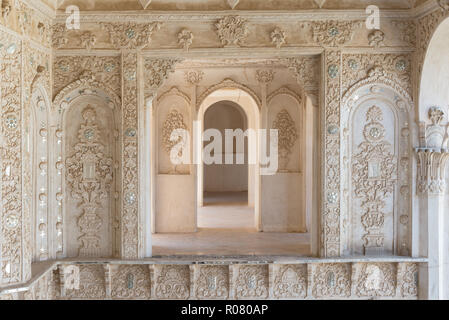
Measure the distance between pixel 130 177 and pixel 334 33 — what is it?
133 inches

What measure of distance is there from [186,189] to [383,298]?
3.84 m

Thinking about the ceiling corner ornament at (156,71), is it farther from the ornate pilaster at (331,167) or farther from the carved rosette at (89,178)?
the ornate pilaster at (331,167)

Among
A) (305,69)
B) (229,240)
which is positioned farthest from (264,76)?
(229,240)

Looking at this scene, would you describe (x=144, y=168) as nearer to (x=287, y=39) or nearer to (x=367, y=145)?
(x=287, y=39)

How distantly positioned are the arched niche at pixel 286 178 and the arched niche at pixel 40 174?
3.82 metres

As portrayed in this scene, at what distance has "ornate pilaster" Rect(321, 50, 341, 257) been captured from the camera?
246 inches

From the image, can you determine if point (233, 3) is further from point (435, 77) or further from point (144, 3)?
point (435, 77)

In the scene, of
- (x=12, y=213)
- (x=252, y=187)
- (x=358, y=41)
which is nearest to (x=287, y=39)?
(x=358, y=41)

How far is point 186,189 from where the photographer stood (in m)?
8.45

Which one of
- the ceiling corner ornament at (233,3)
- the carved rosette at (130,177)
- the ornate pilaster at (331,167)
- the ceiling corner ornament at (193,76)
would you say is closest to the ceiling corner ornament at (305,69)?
the ornate pilaster at (331,167)

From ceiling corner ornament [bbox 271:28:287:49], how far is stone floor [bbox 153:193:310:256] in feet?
9.57

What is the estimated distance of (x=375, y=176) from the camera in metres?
6.41

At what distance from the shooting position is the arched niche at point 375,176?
638 centimetres

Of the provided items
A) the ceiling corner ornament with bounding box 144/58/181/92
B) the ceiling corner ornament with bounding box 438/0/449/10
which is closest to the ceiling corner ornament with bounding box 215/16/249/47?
the ceiling corner ornament with bounding box 144/58/181/92
